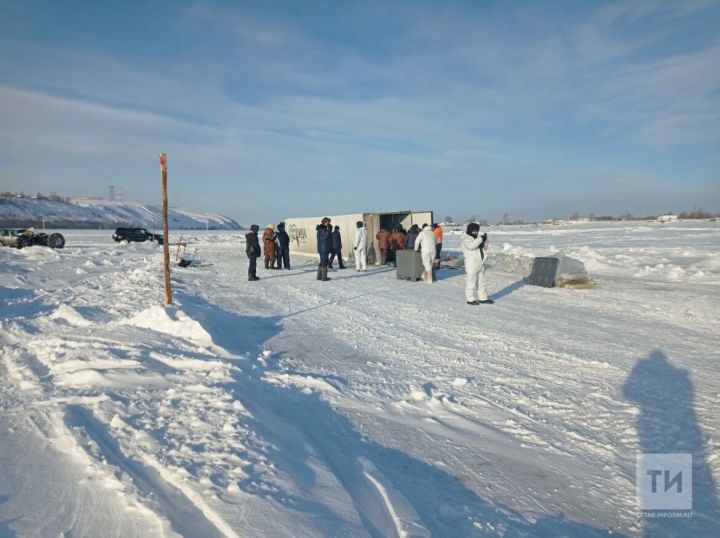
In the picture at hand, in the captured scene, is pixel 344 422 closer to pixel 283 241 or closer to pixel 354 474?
pixel 354 474

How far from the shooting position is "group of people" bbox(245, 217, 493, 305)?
10.1m

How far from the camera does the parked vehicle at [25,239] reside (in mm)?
28625

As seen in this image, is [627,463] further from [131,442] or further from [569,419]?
[131,442]

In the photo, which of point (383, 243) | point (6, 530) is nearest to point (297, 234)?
point (383, 243)

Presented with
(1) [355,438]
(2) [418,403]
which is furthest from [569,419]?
(1) [355,438]

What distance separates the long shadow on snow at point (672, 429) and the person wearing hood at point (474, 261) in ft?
13.5

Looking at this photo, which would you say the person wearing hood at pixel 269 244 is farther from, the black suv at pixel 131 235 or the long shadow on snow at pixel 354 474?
the black suv at pixel 131 235

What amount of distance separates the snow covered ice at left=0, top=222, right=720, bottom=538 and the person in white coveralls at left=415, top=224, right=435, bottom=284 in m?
4.28

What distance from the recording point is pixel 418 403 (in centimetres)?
472

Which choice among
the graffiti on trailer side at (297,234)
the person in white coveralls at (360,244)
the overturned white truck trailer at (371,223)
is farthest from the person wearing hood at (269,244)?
the graffiti on trailer side at (297,234)

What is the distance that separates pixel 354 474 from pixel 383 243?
1518cm

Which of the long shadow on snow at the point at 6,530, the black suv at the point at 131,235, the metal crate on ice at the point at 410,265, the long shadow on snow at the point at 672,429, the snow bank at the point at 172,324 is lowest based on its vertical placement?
the long shadow on snow at the point at 672,429

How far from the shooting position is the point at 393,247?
18234 millimetres

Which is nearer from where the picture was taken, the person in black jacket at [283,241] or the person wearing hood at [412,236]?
the person wearing hood at [412,236]
